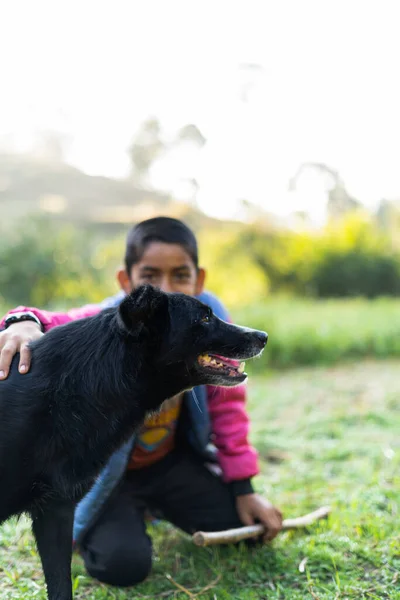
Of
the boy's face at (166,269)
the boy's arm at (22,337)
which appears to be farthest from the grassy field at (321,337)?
the boy's arm at (22,337)

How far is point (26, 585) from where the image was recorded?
267 cm

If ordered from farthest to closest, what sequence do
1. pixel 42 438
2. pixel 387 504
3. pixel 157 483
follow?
1. pixel 387 504
2. pixel 157 483
3. pixel 42 438

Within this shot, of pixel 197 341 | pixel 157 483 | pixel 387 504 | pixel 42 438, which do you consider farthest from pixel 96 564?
pixel 387 504

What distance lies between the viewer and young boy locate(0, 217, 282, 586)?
2.75 meters

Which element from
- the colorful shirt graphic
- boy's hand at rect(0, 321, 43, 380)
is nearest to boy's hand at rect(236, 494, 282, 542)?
the colorful shirt graphic

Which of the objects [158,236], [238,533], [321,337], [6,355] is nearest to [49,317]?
[6,355]

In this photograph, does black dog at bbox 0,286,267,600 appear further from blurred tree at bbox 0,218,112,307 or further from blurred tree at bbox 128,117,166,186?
blurred tree at bbox 128,117,166,186

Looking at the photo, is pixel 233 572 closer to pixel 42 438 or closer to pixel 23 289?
pixel 42 438

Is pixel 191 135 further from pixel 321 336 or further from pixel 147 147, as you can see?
pixel 321 336

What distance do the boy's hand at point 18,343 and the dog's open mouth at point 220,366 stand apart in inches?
23.6

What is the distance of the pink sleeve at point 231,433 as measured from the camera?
2988 mm

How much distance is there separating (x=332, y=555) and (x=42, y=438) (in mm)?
1418

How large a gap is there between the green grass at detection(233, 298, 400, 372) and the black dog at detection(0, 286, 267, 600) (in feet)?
17.9

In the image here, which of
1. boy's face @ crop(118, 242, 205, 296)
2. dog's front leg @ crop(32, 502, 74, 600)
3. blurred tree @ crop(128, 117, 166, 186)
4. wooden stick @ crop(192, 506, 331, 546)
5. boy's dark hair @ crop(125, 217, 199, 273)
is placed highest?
blurred tree @ crop(128, 117, 166, 186)
